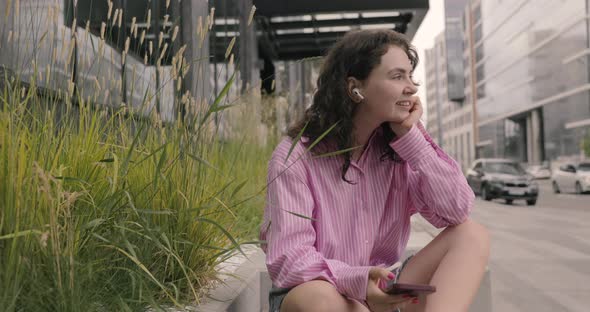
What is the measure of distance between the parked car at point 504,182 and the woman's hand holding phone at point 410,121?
→ 12232 millimetres

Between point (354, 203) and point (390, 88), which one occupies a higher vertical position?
point (390, 88)

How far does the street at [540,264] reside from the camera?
10.8 feet

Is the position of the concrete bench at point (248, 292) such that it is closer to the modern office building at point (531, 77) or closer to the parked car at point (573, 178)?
the parked car at point (573, 178)

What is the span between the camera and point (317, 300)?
4.20 feet

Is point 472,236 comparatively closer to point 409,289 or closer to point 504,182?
point 409,289

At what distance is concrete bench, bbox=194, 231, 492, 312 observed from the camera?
1.66 m

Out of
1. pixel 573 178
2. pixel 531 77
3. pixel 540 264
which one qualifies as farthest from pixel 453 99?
pixel 540 264

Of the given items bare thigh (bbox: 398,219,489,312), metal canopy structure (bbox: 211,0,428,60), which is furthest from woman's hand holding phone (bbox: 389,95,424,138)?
metal canopy structure (bbox: 211,0,428,60)

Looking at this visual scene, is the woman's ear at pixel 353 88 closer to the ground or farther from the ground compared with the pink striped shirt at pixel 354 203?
farther from the ground

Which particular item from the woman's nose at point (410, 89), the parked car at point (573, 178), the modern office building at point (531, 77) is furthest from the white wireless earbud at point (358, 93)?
the modern office building at point (531, 77)

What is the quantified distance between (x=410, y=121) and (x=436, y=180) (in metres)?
0.18

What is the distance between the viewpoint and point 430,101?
3888 inches

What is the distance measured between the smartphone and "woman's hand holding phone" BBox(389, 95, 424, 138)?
21.5 inches

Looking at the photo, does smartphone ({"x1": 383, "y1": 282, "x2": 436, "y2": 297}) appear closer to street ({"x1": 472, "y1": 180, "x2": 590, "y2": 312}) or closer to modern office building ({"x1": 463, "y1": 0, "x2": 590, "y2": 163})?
street ({"x1": 472, "y1": 180, "x2": 590, "y2": 312})
